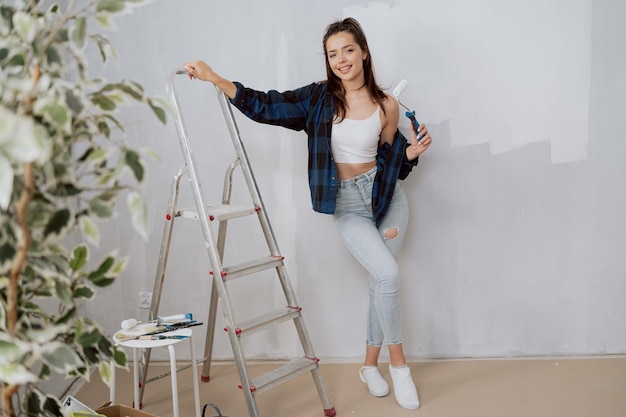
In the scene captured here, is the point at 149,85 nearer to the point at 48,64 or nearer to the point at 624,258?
the point at 48,64

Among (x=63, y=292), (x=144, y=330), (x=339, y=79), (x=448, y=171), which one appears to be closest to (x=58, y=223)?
(x=63, y=292)

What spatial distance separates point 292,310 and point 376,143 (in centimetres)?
75

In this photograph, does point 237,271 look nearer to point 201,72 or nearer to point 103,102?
point 201,72

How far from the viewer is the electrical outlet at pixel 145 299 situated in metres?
3.05

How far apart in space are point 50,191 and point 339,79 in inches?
64.7

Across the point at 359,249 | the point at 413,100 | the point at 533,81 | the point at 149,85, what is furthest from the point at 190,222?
the point at 533,81

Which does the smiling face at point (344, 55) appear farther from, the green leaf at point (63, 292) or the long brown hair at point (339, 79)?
the green leaf at point (63, 292)

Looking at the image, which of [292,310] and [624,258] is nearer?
[292,310]

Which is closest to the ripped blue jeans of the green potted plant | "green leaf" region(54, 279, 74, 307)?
the green potted plant

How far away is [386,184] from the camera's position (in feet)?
8.64

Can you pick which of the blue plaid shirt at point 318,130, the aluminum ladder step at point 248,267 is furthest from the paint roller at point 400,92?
the aluminum ladder step at point 248,267

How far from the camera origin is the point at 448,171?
295cm

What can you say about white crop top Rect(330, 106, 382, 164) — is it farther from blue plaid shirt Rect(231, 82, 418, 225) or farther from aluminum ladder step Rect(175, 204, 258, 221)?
aluminum ladder step Rect(175, 204, 258, 221)

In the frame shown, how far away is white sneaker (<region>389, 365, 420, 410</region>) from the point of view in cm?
256
